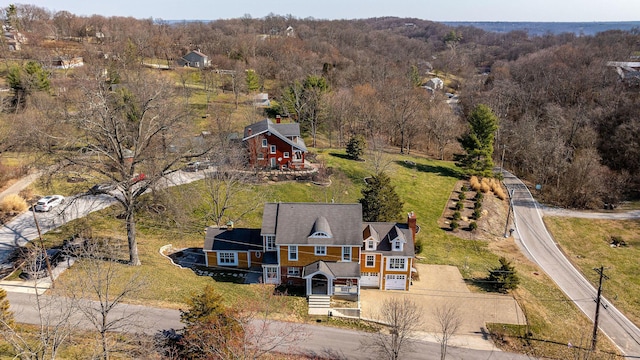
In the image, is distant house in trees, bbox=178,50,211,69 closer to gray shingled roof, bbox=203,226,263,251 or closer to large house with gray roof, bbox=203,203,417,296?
gray shingled roof, bbox=203,226,263,251

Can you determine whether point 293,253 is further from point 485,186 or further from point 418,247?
point 485,186

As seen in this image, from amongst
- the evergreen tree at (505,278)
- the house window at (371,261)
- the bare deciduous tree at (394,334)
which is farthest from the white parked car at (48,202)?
the evergreen tree at (505,278)

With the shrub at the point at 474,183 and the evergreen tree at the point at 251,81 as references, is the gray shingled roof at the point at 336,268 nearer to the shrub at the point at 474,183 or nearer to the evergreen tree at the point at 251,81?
the shrub at the point at 474,183

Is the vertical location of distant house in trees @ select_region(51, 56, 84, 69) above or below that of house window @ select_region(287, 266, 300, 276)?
above

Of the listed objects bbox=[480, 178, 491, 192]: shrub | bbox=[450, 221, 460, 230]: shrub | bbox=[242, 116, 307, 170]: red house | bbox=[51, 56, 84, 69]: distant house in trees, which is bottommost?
bbox=[450, 221, 460, 230]: shrub

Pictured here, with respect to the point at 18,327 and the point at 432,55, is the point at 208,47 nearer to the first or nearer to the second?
the point at 18,327

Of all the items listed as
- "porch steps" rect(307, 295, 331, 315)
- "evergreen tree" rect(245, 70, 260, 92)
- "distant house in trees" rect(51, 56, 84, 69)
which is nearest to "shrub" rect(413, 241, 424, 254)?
"porch steps" rect(307, 295, 331, 315)

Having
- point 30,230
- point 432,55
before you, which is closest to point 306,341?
point 30,230
